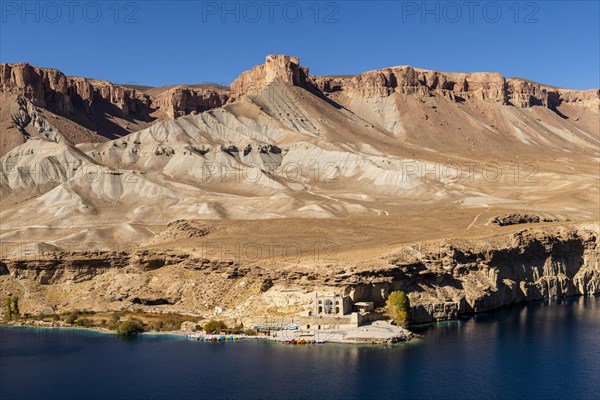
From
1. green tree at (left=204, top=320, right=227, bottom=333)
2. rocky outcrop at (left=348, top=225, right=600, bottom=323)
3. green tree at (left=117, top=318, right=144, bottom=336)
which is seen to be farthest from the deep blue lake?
rocky outcrop at (left=348, top=225, right=600, bottom=323)

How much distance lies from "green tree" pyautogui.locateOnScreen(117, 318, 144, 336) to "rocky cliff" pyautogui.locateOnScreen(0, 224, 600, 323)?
8.18m

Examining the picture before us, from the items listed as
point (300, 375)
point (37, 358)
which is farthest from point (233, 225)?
point (300, 375)

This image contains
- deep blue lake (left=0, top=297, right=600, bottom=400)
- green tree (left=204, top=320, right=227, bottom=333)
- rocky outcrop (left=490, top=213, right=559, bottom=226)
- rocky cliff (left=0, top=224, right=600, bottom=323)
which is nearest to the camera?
deep blue lake (left=0, top=297, right=600, bottom=400)

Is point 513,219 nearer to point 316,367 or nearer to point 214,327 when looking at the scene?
point 214,327

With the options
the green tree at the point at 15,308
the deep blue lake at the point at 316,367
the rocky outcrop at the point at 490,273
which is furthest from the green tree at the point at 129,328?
the rocky outcrop at the point at 490,273

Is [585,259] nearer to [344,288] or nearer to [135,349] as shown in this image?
[344,288]

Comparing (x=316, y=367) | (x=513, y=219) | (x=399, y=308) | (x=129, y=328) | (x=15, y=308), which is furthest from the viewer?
(x=513, y=219)

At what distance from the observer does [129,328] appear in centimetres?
9419

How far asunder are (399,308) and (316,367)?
1917 centimetres

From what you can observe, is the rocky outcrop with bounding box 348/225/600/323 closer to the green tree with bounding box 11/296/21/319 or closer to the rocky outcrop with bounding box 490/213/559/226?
the rocky outcrop with bounding box 490/213/559/226

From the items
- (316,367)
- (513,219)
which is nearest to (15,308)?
(316,367)

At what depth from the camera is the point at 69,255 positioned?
113250 millimetres

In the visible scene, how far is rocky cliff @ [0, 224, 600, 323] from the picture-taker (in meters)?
96.7

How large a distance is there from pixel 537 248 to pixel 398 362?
47.1 metres
